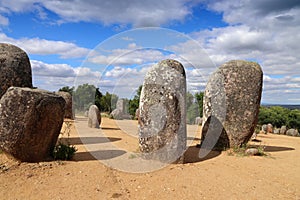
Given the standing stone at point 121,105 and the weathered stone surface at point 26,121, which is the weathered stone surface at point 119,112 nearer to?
the standing stone at point 121,105

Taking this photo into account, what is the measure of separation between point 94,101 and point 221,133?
111 feet

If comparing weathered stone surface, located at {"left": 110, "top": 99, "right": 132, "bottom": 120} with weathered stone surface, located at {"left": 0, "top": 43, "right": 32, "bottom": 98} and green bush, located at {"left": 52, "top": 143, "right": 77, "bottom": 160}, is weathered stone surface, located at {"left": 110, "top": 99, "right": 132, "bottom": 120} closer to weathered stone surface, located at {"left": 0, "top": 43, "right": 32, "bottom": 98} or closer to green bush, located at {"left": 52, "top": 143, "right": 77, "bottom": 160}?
weathered stone surface, located at {"left": 0, "top": 43, "right": 32, "bottom": 98}

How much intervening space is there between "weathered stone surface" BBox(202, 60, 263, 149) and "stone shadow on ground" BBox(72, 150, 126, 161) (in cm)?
350

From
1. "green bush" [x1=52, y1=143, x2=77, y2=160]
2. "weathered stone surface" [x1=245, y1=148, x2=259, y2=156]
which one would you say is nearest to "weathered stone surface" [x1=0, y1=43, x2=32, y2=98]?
"green bush" [x1=52, y1=143, x2=77, y2=160]

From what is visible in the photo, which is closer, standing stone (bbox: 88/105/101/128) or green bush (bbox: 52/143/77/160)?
green bush (bbox: 52/143/77/160)

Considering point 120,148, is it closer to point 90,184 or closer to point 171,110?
point 171,110

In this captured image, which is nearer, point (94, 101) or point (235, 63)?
point (235, 63)

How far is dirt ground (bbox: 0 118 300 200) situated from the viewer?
5492 mm

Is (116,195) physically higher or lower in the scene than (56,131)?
lower

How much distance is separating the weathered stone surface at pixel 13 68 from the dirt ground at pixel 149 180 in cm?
226

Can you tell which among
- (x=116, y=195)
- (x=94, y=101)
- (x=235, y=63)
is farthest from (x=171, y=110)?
(x=94, y=101)

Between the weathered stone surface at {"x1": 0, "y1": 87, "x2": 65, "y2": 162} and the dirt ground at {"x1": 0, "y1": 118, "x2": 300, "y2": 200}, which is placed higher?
the weathered stone surface at {"x1": 0, "y1": 87, "x2": 65, "y2": 162}

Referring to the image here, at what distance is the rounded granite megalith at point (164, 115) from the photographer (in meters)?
7.59

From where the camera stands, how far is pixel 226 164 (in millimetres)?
7836
